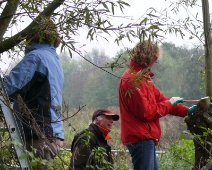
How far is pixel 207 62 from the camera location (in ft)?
15.8

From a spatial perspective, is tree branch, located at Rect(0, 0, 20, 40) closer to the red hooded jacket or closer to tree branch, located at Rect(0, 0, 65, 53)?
tree branch, located at Rect(0, 0, 65, 53)

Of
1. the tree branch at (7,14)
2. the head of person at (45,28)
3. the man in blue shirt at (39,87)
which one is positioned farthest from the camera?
the man in blue shirt at (39,87)

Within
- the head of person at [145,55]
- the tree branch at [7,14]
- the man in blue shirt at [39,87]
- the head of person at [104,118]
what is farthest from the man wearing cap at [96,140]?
the tree branch at [7,14]

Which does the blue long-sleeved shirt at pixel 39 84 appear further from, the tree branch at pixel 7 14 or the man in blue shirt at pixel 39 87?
the tree branch at pixel 7 14

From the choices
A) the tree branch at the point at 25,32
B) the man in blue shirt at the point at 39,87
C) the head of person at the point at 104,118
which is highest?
the tree branch at the point at 25,32

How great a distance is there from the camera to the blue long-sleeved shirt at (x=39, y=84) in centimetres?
366

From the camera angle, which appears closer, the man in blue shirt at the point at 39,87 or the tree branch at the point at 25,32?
the tree branch at the point at 25,32

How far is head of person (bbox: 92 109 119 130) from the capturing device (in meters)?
4.58

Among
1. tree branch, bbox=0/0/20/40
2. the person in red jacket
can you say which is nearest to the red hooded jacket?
the person in red jacket

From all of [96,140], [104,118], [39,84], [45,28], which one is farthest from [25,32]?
[104,118]

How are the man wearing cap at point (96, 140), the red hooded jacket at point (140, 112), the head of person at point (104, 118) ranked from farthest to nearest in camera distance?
the head of person at point (104, 118) → the red hooded jacket at point (140, 112) → the man wearing cap at point (96, 140)

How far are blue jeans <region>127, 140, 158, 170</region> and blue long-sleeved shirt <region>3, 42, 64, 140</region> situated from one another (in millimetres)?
806

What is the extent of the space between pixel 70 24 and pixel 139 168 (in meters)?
2.24

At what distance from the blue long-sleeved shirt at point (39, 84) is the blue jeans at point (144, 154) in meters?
0.81
